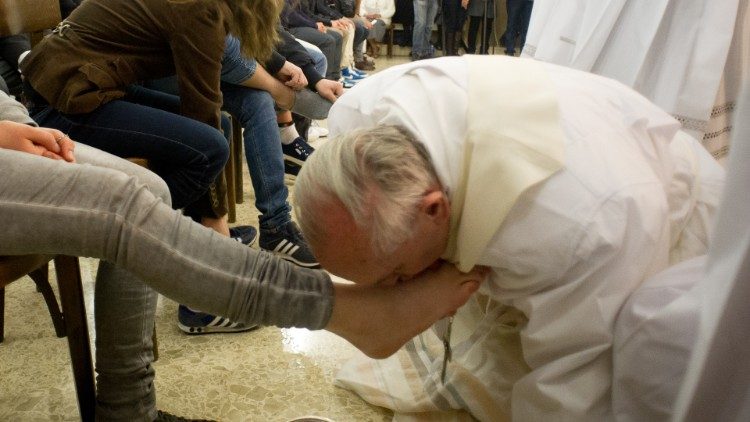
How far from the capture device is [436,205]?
785 mm

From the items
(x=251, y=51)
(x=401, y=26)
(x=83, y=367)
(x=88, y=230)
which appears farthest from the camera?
(x=401, y=26)

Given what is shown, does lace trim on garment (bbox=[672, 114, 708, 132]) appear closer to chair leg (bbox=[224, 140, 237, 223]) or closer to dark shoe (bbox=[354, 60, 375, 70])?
chair leg (bbox=[224, 140, 237, 223])

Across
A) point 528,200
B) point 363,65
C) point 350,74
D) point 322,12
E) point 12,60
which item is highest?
point 528,200

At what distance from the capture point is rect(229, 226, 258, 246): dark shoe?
6.04 feet

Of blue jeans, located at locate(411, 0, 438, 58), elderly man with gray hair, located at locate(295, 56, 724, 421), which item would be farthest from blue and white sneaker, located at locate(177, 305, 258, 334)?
blue jeans, located at locate(411, 0, 438, 58)

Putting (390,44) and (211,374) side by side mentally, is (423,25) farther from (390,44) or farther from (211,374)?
(211,374)

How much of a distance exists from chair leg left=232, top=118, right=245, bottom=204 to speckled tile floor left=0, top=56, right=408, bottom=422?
715 mm

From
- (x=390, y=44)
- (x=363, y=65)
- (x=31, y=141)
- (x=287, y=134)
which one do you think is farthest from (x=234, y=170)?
(x=390, y=44)

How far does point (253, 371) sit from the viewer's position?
132 centimetres

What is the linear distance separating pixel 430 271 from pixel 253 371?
1.98 ft

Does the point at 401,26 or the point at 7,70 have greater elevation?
the point at 7,70

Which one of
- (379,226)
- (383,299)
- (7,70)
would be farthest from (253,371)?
(7,70)

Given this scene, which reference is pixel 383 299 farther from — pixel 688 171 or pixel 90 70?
pixel 90 70

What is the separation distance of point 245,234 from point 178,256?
1106mm
